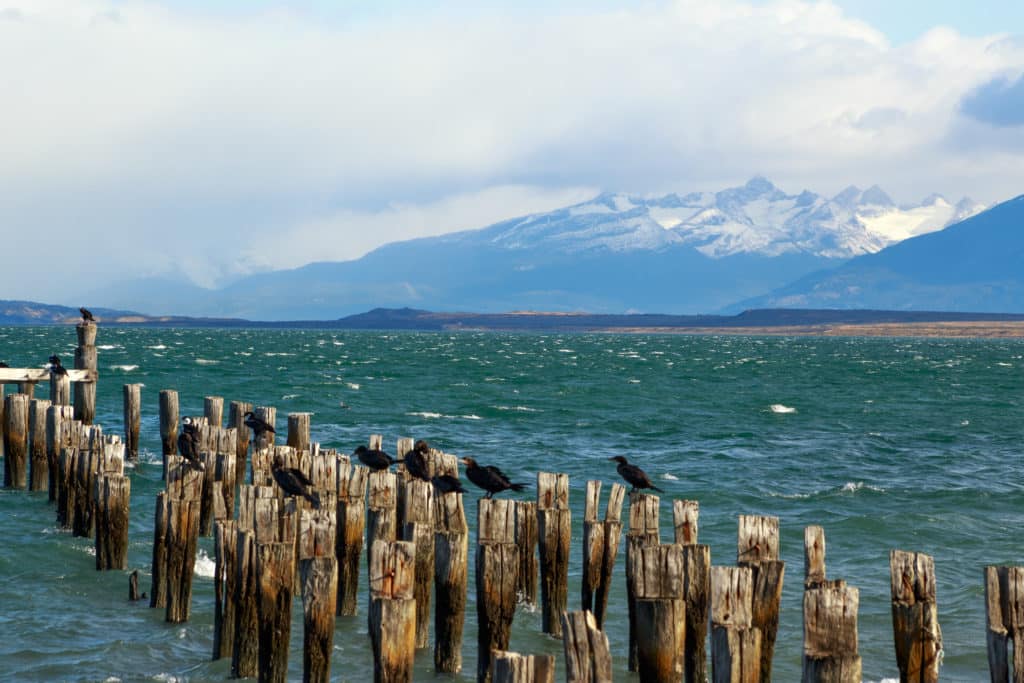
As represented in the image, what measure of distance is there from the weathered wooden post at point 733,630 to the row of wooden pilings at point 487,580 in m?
0.01

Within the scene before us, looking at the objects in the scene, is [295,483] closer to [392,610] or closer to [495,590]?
[495,590]

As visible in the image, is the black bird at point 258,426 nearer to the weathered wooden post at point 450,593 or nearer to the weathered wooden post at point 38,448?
the weathered wooden post at point 38,448

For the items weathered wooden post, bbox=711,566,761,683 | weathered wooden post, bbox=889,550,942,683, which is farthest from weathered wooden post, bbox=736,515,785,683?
weathered wooden post, bbox=711,566,761,683

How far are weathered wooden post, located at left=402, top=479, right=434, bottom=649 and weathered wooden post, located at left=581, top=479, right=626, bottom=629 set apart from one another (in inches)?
66.3

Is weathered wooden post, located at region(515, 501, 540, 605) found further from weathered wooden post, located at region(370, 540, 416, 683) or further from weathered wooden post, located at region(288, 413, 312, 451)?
weathered wooden post, located at region(288, 413, 312, 451)

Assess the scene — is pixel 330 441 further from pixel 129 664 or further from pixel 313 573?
pixel 313 573

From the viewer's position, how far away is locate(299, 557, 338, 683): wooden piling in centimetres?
1128

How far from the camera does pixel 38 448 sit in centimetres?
2430

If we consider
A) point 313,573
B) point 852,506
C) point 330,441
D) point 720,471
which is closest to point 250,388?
point 330,441

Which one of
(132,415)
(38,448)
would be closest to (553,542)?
(38,448)

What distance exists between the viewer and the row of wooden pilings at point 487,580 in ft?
30.3

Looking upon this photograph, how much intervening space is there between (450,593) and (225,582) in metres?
2.63

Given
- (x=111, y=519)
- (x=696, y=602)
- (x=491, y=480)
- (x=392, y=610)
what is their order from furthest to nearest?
(x=111, y=519) < (x=491, y=480) < (x=696, y=602) < (x=392, y=610)

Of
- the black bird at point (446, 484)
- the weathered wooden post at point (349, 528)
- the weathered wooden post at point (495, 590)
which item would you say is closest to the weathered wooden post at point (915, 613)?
the weathered wooden post at point (495, 590)
